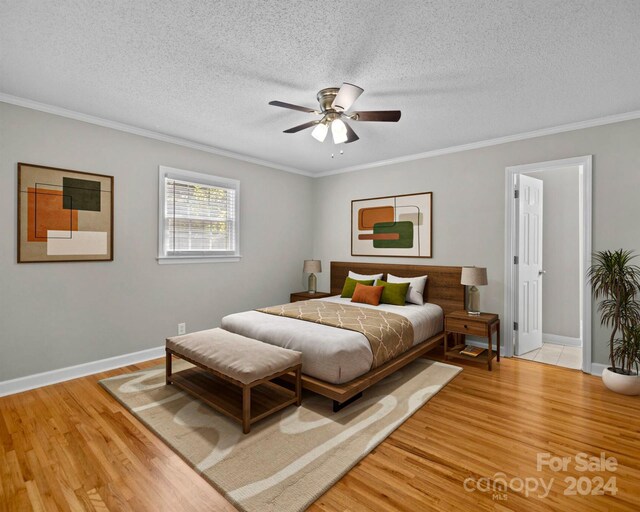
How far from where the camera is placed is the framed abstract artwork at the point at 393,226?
15.6ft

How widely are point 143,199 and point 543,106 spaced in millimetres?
4283

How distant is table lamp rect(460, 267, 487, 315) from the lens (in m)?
3.88

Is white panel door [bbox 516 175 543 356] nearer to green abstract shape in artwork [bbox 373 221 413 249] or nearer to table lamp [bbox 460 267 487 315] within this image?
table lamp [bbox 460 267 487 315]

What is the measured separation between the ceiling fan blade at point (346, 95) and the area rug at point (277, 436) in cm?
239

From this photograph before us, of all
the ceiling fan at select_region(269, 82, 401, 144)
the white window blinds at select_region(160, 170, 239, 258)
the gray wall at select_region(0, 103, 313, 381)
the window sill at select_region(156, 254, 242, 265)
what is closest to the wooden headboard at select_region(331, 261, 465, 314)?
the gray wall at select_region(0, 103, 313, 381)

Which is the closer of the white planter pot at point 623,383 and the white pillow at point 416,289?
the white planter pot at point 623,383

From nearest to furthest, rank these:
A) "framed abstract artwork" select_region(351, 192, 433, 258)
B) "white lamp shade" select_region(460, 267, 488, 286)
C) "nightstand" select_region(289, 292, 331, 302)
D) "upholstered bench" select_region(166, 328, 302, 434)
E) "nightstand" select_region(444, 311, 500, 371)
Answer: "upholstered bench" select_region(166, 328, 302, 434) < "nightstand" select_region(444, 311, 500, 371) < "white lamp shade" select_region(460, 267, 488, 286) < "framed abstract artwork" select_region(351, 192, 433, 258) < "nightstand" select_region(289, 292, 331, 302)

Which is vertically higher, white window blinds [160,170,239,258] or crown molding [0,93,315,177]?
crown molding [0,93,315,177]

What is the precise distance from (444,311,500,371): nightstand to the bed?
0.20 meters

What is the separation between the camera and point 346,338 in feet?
9.27

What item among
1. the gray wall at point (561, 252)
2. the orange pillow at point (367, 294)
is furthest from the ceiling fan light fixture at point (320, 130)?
the gray wall at point (561, 252)

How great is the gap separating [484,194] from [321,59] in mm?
2879

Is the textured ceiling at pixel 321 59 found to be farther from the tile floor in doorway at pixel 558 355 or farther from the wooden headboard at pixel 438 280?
the tile floor in doorway at pixel 558 355

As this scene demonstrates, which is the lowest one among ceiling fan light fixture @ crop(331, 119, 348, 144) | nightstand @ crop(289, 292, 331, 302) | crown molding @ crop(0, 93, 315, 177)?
nightstand @ crop(289, 292, 331, 302)
